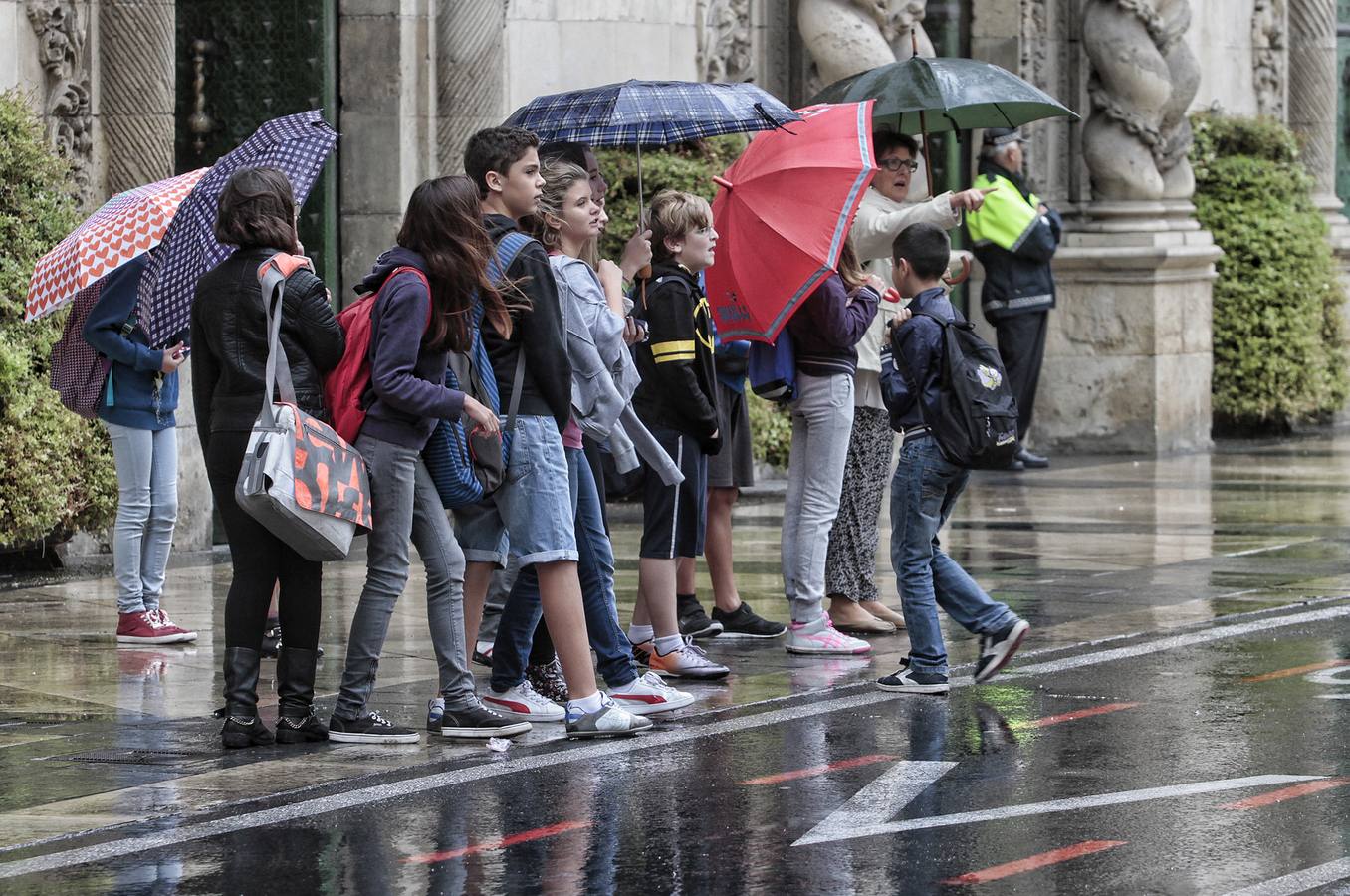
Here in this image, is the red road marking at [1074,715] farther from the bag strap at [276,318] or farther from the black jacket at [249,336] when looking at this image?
the bag strap at [276,318]

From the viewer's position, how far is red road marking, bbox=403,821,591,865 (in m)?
6.20

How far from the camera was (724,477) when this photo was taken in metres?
10.1

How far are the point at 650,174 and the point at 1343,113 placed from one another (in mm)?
12825

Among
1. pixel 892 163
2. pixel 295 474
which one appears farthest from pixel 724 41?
pixel 295 474

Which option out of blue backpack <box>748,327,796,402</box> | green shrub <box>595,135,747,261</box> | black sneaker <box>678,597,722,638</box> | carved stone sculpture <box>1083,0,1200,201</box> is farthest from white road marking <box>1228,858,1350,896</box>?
carved stone sculpture <box>1083,0,1200,201</box>

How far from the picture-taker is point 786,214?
9305mm

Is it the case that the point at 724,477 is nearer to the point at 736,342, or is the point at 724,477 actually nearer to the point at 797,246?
the point at 736,342

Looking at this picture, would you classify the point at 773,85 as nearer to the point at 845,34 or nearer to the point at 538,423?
the point at 845,34

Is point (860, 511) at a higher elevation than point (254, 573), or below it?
higher

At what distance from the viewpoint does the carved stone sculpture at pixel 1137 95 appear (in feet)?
64.5

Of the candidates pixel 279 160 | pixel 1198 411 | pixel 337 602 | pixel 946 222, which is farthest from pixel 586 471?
pixel 1198 411

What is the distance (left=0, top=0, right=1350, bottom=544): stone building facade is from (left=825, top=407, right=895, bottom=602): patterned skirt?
160 inches

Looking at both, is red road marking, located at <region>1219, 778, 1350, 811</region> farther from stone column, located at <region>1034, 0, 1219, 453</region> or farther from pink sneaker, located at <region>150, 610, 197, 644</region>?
stone column, located at <region>1034, 0, 1219, 453</region>

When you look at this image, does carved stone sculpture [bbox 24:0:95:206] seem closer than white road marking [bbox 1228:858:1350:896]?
No
